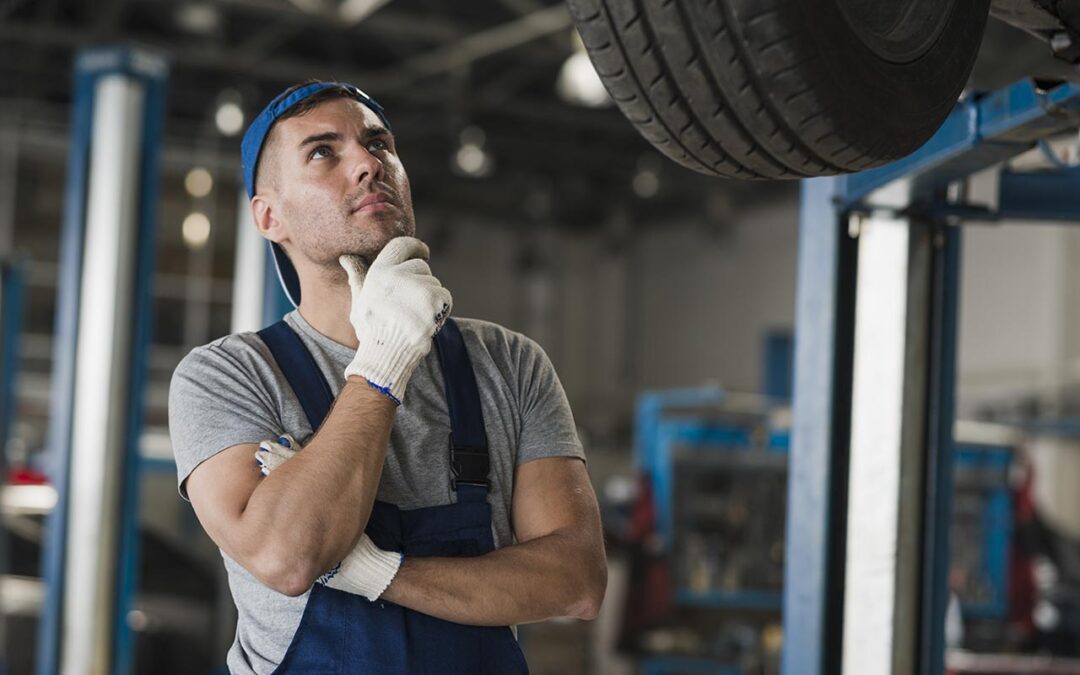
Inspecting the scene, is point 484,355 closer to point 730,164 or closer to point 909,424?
point 730,164

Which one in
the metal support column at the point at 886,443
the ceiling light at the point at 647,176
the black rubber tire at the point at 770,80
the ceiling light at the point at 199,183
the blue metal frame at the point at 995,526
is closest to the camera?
the black rubber tire at the point at 770,80

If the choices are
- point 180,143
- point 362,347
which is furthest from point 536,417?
point 180,143

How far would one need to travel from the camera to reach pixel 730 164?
1.65 metres

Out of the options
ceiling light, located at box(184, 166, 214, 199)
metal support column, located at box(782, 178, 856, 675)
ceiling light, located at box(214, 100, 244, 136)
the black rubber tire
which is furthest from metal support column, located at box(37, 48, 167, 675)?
ceiling light, located at box(184, 166, 214, 199)

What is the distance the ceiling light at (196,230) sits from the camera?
15641 mm

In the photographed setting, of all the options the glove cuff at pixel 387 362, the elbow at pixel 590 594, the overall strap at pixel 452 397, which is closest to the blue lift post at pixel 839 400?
the elbow at pixel 590 594

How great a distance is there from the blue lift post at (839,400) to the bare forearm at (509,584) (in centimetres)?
113

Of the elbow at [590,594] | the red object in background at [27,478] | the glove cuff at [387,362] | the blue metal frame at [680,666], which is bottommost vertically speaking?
the blue metal frame at [680,666]

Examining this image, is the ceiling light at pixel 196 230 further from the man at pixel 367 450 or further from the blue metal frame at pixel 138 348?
the man at pixel 367 450

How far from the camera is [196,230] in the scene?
1568 cm

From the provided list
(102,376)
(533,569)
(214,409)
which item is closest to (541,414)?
(533,569)

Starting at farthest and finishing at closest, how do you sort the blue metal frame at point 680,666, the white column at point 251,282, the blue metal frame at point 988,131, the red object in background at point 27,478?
the red object in background at point 27,478 → the blue metal frame at point 680,666 → the white column at point 251,282 → the blue metal frame at point 988,131

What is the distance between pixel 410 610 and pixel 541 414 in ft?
1.14

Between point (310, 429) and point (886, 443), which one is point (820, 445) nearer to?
point (886, 443)
